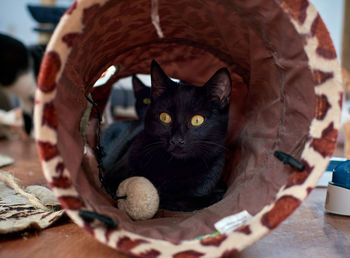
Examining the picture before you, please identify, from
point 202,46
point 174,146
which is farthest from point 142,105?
point 174,146

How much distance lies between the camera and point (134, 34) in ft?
3.69

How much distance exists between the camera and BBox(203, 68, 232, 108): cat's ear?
1.06 m

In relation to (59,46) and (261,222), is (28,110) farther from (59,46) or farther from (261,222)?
(261,222)

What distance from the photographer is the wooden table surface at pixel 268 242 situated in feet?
2.77

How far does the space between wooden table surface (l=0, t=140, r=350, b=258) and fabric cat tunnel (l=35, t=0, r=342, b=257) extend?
0.42ft

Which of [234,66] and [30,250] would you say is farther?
[234,66]

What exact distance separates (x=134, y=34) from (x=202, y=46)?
273 mm

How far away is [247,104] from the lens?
1.28 meters

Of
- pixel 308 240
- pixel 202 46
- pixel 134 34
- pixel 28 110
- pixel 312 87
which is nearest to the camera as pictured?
pixel 312 87

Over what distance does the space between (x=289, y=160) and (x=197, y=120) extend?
36 centimetres

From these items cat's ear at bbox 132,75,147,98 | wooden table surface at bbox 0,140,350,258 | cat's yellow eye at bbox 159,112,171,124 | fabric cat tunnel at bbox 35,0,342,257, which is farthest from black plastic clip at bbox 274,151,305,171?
cat's ear at bbox 132,75,147,98

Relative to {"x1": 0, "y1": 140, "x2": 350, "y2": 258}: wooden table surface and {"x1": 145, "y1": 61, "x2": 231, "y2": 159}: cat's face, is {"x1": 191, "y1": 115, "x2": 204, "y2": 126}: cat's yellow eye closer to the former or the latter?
{"x1": 145, "y1": 61, "x2": 231, "y2": 159}: cat's face

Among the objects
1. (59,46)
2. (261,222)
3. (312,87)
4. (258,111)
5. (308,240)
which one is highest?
(59,46)

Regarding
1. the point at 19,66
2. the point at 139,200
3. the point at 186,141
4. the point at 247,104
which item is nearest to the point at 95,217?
the point at 139,200
